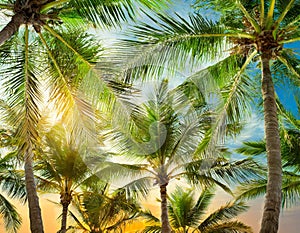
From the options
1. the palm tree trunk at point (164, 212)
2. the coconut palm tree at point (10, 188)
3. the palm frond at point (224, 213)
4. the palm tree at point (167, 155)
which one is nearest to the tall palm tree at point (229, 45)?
the palm tree at point (167, 155)

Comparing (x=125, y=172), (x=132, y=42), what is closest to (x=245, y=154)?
(x=125, y=172)

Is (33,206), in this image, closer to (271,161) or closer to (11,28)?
(11,28)

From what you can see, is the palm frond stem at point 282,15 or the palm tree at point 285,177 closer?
the palm frond stem at point 282,15

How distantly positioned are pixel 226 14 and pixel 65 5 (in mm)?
3537

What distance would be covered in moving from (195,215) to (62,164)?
7863mm

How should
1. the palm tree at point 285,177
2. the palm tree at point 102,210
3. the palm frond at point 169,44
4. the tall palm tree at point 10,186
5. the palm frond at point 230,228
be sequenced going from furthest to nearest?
the palm frond at point 230,228
the tall palm tree at point 10,186
the palm tree at point 102,210
the palm tree at point 285,177
the palm frond at point 169,44

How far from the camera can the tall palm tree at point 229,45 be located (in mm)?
7781

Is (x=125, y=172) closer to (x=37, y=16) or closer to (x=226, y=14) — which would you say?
(x=226, y=14)

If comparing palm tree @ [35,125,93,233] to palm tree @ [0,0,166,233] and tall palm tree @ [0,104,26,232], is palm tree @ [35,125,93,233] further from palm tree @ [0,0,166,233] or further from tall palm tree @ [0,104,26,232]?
palm tree @ [0,0,166,233]

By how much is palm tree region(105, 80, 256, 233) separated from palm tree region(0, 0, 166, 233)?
13.9ft

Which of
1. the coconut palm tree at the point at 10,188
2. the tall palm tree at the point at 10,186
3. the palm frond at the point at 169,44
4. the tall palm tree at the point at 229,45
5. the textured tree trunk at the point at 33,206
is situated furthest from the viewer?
the coconut palm tree at the point at 10,188

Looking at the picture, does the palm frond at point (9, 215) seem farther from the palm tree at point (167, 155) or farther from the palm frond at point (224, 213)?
the palm frond at point (224, 213)

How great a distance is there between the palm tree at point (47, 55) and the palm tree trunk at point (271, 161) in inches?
98.3

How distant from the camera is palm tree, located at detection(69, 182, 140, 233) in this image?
1379cm
